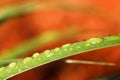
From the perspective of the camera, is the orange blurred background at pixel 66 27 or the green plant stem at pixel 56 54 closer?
the green plant stem at pixel 56 54

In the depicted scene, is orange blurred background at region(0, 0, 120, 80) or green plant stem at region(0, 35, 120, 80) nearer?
green plant stem at region(0, 35, 120, 80)

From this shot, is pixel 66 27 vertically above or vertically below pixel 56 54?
above

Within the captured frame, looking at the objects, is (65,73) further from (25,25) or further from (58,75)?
(25,25)

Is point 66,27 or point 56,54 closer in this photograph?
point 56,54

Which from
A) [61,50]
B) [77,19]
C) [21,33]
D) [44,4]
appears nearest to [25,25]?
[21,33]
